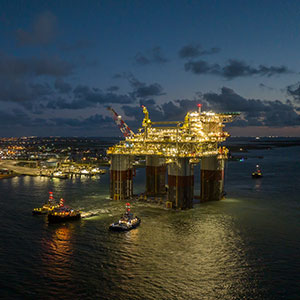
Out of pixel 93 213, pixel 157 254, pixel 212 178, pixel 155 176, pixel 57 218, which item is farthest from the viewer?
pixel 155 176

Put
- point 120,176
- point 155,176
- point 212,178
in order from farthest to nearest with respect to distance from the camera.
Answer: point 155,176, point 212,178, point 120,176

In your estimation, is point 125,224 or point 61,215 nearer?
point 125,224

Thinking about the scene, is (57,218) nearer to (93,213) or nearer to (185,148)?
(93,213)

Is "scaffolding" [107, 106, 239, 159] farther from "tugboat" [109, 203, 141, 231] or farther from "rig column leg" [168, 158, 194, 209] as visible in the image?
"tugboat" [109, 203, 141, 231]

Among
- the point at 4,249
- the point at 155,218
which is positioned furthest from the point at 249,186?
the point at 4,249

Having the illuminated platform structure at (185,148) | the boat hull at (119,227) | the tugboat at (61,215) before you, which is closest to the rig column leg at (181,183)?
the illuminated platform structure at (185,148)

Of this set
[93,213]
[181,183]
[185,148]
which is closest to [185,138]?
[185,148]

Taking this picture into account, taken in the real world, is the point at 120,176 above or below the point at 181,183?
above
